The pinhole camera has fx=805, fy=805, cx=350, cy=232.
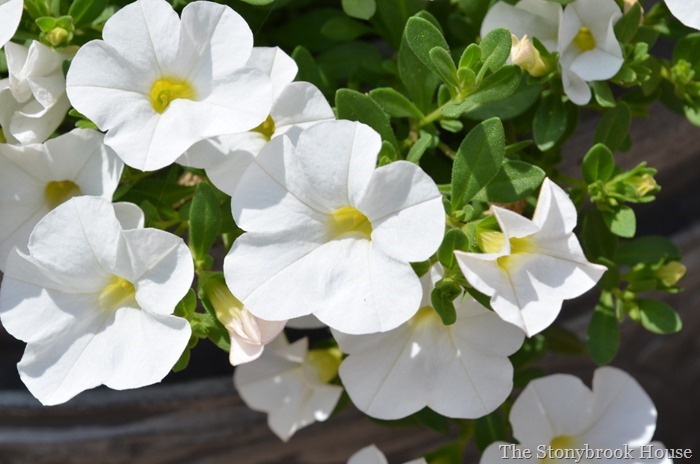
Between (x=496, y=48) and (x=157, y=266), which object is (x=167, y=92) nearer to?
(x=157, y=266)

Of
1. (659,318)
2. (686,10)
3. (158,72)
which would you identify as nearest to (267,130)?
(158,72)

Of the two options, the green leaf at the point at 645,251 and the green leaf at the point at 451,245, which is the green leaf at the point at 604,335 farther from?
the green leaf at the point at 451,245

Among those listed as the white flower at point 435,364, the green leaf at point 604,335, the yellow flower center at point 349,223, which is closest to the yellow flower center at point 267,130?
the yellow flower center at point 349,223

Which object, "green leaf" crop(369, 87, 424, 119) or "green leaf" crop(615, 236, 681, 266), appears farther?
"green leaf" crop(615, 236, 681, 266)

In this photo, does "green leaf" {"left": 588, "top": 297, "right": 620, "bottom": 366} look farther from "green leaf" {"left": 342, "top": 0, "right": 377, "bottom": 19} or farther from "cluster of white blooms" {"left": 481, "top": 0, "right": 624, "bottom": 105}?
"green leaf" {"left": 342, "top": 0, "right": 377, "bottom": 19}

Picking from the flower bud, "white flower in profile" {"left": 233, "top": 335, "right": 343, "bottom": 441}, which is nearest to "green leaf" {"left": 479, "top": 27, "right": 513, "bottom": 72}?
the flower bud

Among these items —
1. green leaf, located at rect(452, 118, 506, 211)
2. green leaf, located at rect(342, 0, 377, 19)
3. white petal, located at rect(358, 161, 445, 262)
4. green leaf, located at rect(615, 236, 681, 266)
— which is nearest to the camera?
white petal, located at rect(358, 161, 445, 262)

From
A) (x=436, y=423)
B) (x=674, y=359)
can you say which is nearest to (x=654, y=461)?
(x=436, y=423)
